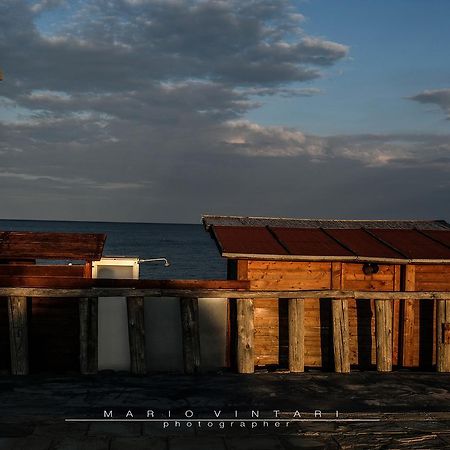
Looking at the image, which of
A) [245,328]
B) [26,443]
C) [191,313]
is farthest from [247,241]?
[26,443]

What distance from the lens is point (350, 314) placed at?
12.9 metres

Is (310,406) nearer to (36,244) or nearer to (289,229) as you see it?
(289,229)

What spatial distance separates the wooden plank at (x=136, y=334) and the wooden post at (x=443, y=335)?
16.9 ft

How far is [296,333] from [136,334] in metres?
2.69

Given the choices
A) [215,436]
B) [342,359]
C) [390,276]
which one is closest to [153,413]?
[215,436]

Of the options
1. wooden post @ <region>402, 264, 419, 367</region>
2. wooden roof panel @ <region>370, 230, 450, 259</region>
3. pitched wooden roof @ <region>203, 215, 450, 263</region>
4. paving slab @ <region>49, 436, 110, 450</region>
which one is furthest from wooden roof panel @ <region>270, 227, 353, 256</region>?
paving slab @ <region>49, 436, 110, 450</region>

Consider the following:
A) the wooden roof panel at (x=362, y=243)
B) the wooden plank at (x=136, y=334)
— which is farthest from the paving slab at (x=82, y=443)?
the wooden roof panel at (x=362, y=243)

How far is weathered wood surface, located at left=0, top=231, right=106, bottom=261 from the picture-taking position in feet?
43.4

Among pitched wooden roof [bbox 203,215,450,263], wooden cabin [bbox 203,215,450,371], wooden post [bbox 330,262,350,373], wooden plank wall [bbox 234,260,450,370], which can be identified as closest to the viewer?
wooden post [bbox 330,262,350,373]

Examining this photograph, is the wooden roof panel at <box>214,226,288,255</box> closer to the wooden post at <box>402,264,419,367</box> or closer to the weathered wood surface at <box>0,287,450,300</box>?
the weathered wood surface at <box>0,287,450,300</box>

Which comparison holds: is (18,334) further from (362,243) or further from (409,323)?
(409,323)

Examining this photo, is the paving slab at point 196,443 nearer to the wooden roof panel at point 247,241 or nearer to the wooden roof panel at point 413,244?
the wooden roof panel at point 247,241

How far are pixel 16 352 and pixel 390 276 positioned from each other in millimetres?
8031

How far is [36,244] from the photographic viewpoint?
45.9ft
